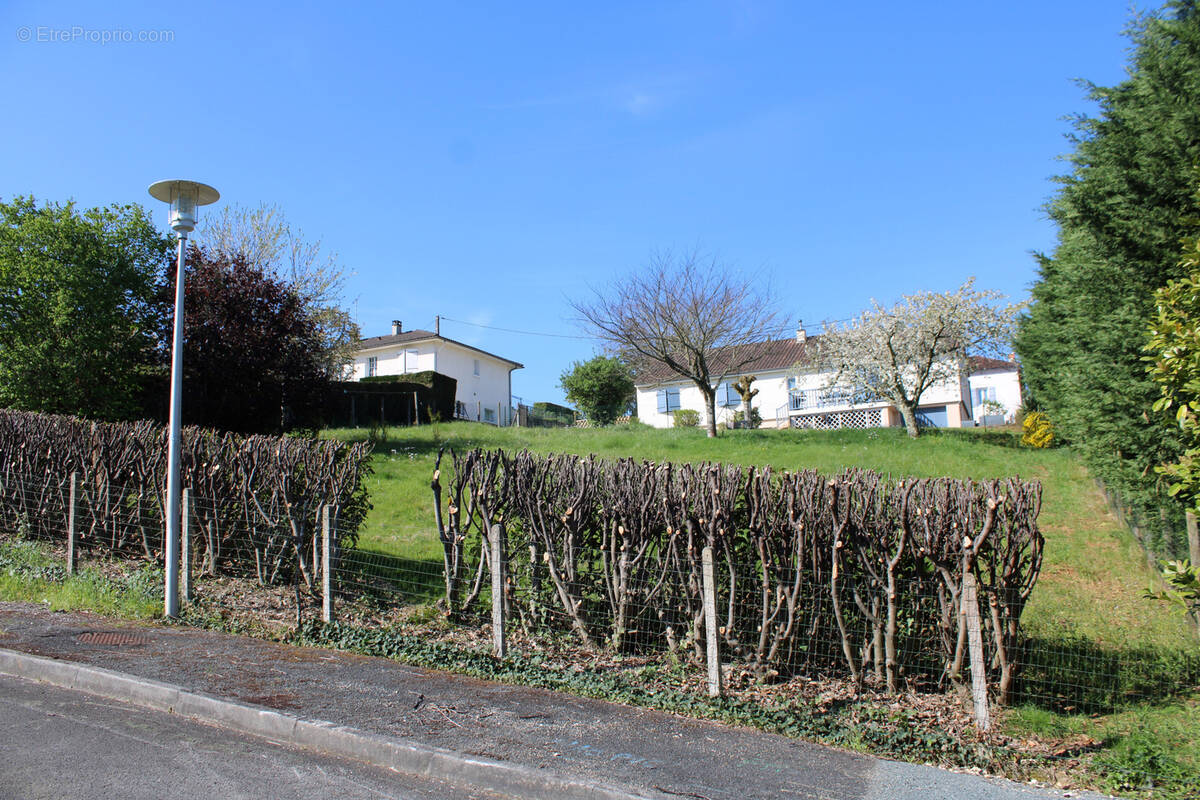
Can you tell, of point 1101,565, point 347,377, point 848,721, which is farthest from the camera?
point 347,377

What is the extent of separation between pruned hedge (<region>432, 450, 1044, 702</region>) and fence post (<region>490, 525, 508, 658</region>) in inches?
12.2

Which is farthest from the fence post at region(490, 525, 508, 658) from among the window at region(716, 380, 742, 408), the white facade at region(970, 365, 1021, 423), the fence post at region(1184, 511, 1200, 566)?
the white facade at region(970, 365, 1021, 423)

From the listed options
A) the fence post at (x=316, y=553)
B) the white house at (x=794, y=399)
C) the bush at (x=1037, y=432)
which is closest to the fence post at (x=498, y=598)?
the fence post at (x=316, y=553)

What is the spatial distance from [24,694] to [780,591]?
582 centimetres

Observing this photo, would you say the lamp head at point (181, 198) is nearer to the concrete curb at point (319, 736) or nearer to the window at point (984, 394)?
the concrete curb at point (319, 736)

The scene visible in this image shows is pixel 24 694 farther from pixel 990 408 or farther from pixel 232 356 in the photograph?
pixel 990 408

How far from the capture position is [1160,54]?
6.80m

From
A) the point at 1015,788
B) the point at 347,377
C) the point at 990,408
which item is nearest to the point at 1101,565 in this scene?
the point at 1015,788

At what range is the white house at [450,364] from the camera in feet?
139

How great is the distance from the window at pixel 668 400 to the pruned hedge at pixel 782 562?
38.4 meters

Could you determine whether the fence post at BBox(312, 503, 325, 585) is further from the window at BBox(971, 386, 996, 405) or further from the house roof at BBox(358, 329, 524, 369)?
the window at BBox(971, 386, 996, 405)

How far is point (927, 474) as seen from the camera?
15.6m

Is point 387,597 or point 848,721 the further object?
point 387,597

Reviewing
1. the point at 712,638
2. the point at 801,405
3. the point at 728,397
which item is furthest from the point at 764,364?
the point at 712,638
